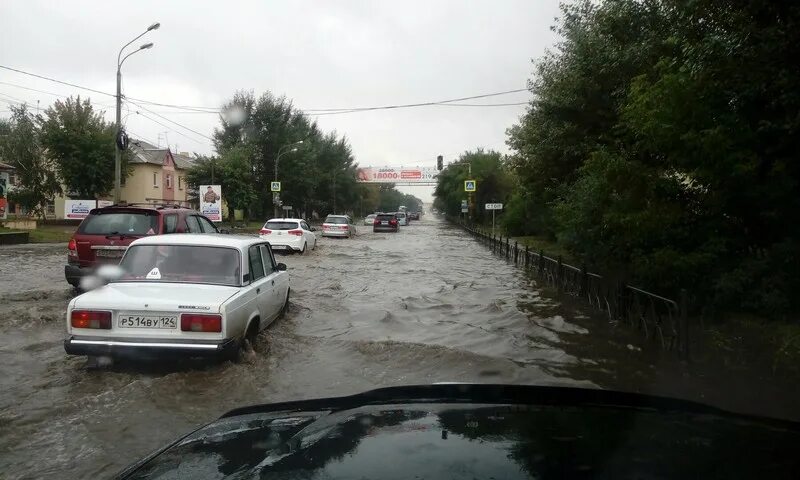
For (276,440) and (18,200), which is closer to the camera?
(276,440)

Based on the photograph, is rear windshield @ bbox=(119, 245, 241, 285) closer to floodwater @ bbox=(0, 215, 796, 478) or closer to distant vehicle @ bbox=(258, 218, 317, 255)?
floodwater @ bbox=(0, 215, 796, 478)

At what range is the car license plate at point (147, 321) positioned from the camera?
5801mm

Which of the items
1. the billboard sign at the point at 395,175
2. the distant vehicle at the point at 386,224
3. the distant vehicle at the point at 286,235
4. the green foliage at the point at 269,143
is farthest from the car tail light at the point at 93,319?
the billboard sign at the point at 395,175

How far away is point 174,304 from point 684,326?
5345mm

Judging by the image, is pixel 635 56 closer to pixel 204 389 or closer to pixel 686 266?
pixel 686 266

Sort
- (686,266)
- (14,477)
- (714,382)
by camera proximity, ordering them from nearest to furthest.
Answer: (14,477) < (714,382) < (686,266)

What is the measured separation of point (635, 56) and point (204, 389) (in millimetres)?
9276

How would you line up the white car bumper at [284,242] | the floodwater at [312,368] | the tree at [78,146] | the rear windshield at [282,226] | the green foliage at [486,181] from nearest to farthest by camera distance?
1. the floodwater at [312,368]
2. the white car bumper at [284,242]
3. the rear windshield at [282,226]
4. the tree at [78,146]
5. the green foliage at [486,181]

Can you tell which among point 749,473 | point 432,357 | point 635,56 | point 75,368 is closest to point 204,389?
point 75,368

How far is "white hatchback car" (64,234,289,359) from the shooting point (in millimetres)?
5773

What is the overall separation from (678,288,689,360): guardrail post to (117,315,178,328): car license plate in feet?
17.2

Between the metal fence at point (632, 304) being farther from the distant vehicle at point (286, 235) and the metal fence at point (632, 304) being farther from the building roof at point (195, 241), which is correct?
the distant vehicle at point (286, 235)

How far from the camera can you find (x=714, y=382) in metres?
6.21

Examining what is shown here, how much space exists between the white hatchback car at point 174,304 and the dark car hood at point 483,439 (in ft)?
10.4
